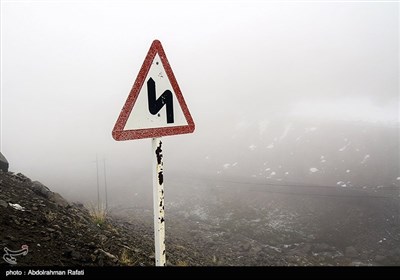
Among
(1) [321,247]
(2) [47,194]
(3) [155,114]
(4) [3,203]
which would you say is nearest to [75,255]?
(4) [3,203]

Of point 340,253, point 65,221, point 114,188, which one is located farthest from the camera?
point 114,188

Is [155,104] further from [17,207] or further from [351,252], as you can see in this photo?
[351,252]

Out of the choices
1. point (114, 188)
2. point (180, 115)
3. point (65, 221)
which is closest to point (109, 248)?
point (65, 221)

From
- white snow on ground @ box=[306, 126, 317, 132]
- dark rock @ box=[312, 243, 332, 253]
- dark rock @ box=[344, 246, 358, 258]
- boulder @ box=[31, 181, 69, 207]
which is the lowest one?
dark rock @ box=[344, 246, 358, 258]

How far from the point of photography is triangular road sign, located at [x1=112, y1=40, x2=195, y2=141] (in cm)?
275

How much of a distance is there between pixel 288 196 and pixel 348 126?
72.4ft

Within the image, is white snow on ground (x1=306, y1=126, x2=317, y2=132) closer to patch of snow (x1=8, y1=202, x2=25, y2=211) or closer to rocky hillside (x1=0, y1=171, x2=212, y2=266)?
rocky hillside (x1=0, y1=171, x2=212, y2=266)

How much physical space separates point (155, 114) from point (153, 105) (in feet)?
0.33

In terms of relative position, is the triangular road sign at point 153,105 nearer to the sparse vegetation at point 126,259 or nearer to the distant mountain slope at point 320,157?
the sparse vegetation at point 126,259

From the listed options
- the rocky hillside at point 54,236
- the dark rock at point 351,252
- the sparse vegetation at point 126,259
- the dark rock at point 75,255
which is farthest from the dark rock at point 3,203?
the dark rock at point 351,252

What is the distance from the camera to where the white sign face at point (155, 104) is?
279 cm

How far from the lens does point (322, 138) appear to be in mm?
37812

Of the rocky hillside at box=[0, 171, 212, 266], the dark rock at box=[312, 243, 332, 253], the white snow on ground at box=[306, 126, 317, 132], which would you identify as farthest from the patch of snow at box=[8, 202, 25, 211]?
the white snow on ground at box=[306, 126, 317, 132]
